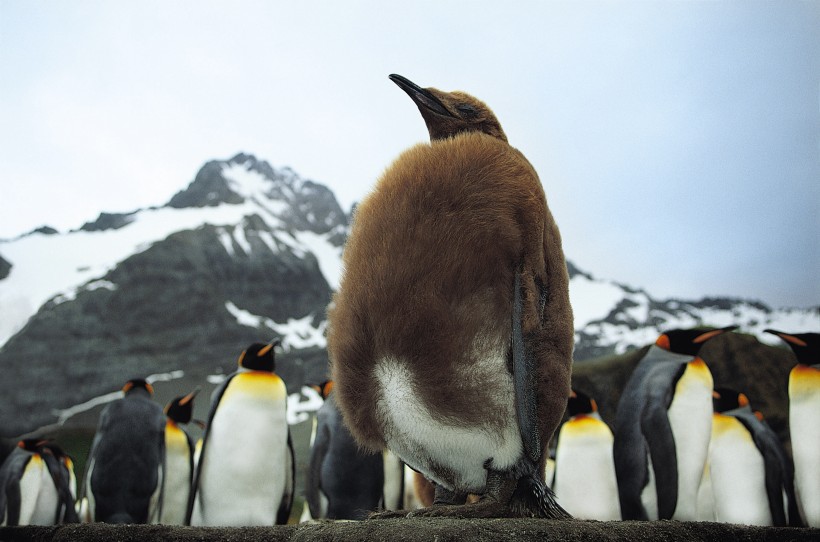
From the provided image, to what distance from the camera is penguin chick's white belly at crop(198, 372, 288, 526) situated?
127 inches

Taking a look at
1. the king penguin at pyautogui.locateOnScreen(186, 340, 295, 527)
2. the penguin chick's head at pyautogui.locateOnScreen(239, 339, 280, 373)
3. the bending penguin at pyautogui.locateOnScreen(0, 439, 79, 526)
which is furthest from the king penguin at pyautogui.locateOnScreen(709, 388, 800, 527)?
the bending penguin at pyautogui.locateOnScreen(0, 439, 79, 526)

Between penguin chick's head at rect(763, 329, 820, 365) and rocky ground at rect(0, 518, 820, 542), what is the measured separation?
7.53ft

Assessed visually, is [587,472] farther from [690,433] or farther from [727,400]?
[727,400]

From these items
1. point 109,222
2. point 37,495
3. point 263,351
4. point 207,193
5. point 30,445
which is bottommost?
point 37,495

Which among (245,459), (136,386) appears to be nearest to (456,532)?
(245,459)

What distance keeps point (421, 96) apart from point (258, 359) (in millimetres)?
2466

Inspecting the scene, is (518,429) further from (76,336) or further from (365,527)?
(76,336)

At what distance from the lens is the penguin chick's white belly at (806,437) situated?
329 centimetres

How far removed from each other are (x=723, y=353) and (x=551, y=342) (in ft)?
20.2

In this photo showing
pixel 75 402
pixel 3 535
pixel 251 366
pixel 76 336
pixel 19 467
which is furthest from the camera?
pixel 76 336

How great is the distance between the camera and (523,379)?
1183 millimetres

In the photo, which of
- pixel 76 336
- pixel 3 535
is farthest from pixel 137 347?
pixel 3 535

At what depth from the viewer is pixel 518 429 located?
1212 millimetres

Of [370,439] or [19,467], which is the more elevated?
[370,439]
